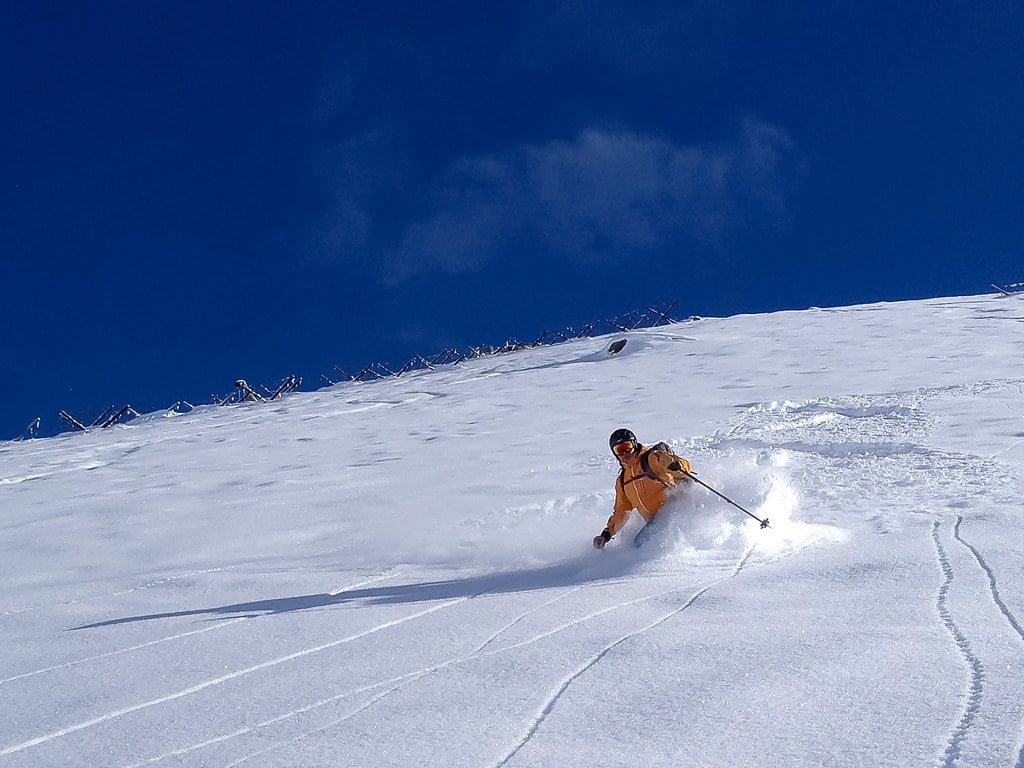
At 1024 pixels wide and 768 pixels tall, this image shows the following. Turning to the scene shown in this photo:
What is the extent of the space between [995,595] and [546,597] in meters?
2.18

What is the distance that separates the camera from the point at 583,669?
346 cm

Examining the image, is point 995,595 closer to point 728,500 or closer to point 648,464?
point 728,500

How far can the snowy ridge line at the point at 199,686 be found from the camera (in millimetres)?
3430

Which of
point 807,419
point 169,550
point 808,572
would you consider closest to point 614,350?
point 807,419

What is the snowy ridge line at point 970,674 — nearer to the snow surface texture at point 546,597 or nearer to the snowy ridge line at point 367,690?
the snow surface texture at point 546,597

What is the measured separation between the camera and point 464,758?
9.11ft

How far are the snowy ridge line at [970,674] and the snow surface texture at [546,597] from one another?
0.5 inches

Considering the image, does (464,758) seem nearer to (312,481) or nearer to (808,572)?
(808,572)

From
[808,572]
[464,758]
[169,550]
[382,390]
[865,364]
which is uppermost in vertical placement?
[382,390]

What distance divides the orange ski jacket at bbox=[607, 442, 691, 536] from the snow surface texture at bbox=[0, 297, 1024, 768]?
17 cm

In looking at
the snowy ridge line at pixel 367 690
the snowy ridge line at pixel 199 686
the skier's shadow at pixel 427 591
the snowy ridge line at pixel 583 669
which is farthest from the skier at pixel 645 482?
the snowy ridge line at pixel 199 686

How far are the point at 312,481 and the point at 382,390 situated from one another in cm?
925

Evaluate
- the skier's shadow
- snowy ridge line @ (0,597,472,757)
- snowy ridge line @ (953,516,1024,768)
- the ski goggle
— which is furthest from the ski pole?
snowy ridge line @ (0,597,472,757)

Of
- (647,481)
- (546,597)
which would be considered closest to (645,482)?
(647,481)
